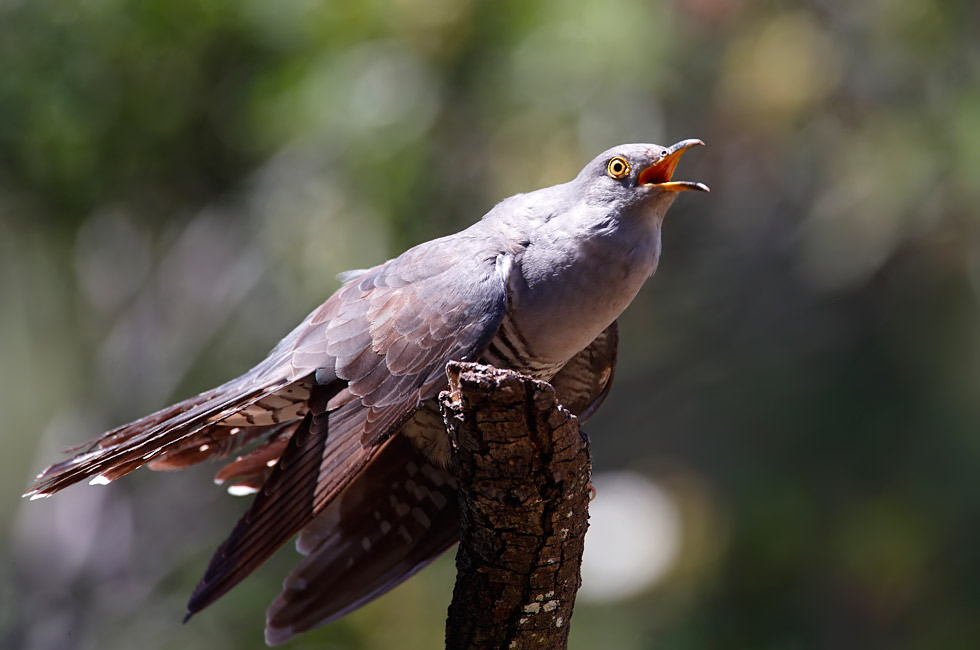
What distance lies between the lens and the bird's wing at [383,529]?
2.76 meters

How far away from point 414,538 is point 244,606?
11.2ft

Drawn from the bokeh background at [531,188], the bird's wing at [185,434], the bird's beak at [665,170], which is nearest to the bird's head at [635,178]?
the bird's beak at [665,170]

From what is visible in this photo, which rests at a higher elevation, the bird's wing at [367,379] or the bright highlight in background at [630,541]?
the bright highlight in background at [630,541]

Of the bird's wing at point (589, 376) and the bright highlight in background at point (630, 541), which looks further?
the bright highlight in background at point (630, 541)

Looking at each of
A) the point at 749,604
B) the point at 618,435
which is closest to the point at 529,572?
the point at 749,604

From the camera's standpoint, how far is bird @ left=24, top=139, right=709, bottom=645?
2.33 metres

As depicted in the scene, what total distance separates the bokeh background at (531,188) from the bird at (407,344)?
216 cm

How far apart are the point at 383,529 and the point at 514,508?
3.30ft

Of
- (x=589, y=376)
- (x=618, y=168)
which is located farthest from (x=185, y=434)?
(x=618, y=168)

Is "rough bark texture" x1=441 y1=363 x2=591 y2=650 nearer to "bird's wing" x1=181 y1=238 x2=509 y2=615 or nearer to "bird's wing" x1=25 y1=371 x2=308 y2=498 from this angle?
"bird's wing" x1=181 y1=238 x2=509 y2=615

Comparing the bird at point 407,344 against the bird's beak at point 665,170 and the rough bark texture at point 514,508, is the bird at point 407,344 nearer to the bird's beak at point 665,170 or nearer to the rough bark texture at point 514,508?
the bird's beak at point 665,170


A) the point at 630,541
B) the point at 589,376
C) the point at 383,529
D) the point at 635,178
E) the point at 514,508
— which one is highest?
the point at 630,541

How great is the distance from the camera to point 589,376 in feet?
9.34

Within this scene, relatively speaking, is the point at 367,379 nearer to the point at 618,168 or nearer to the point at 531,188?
the point at 618,168
